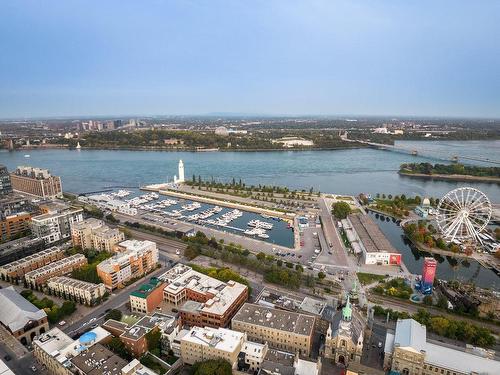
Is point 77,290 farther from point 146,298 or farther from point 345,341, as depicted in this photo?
point 345,341

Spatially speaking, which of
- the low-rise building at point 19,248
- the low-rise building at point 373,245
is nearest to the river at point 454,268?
the low-rise building at point 373,245

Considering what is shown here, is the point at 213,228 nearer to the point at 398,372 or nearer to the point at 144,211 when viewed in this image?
the point at 144,211

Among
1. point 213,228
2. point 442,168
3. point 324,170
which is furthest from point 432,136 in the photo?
point 213,228

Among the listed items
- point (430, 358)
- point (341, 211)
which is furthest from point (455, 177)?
point (430, 358)

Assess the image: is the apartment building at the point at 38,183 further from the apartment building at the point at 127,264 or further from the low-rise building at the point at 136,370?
the low-rise building at the point at 136,370

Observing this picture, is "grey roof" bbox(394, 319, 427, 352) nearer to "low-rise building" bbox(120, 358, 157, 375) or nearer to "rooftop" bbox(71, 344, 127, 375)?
"low-rise building" bbox(120, 358, 157, 375)
